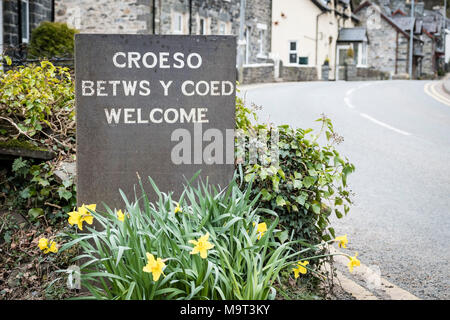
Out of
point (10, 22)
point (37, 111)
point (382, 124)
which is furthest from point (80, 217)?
point (10, 22)

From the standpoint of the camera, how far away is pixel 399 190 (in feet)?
25.2

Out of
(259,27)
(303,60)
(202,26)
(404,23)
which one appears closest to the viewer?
(202,26)

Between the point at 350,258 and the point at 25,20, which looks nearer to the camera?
the point at 350,258

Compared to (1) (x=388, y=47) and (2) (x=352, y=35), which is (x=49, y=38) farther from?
(1) (x=388, y=47)

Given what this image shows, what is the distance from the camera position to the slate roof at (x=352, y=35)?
2035 inches

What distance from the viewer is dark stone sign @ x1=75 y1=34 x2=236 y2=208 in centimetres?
362

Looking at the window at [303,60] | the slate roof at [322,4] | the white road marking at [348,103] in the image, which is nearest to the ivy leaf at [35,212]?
the white road marking at [348,103]

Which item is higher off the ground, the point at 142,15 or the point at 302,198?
the point at 142,15

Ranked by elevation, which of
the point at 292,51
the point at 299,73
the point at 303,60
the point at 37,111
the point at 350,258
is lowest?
the point at 350,258

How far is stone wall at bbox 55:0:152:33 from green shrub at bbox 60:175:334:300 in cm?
1957

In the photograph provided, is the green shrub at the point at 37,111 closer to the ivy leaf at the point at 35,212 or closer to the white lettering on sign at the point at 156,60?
the ivy leaf at the point at 35,212

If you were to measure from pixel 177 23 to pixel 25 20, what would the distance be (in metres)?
8.61

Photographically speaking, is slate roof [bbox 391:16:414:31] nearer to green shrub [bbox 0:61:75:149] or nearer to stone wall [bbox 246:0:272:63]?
stone wall [bbox 246:0:272:63]
